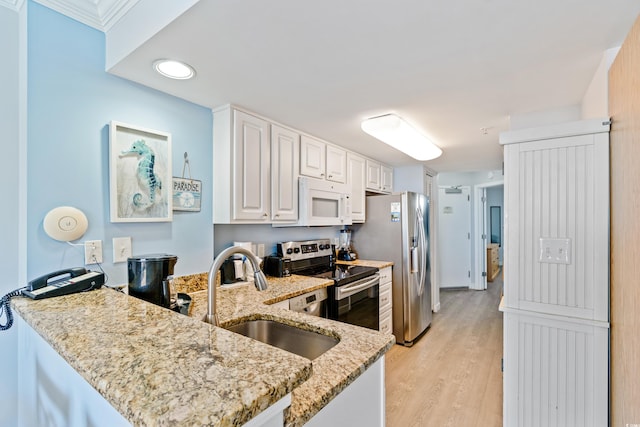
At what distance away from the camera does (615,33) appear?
1229mm

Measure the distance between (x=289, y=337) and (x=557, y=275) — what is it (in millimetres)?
1304

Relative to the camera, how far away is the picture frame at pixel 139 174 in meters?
1.55

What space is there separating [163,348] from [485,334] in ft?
12.3

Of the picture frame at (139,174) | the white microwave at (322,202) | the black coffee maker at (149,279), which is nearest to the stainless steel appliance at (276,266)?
the white microwave at (322,202)

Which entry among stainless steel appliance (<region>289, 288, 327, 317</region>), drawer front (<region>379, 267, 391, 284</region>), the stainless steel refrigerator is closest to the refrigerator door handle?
the stainless steel refrigerator

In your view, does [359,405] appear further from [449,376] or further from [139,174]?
[449,376]

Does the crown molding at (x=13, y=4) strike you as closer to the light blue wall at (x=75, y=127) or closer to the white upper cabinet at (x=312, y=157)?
the light blue wall at (x=75, y=127)

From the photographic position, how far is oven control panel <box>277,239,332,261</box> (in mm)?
2646

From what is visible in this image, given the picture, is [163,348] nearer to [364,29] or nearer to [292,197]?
[364,29]

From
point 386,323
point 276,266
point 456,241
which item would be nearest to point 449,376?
point 386,323

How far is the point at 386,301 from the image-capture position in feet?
10.5

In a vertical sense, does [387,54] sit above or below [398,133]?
above

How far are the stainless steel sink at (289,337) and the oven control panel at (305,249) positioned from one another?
1249mm

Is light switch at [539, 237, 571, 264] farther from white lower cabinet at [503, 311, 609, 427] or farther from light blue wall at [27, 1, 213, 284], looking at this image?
light blue wall at [27, 1, 213, 284]
